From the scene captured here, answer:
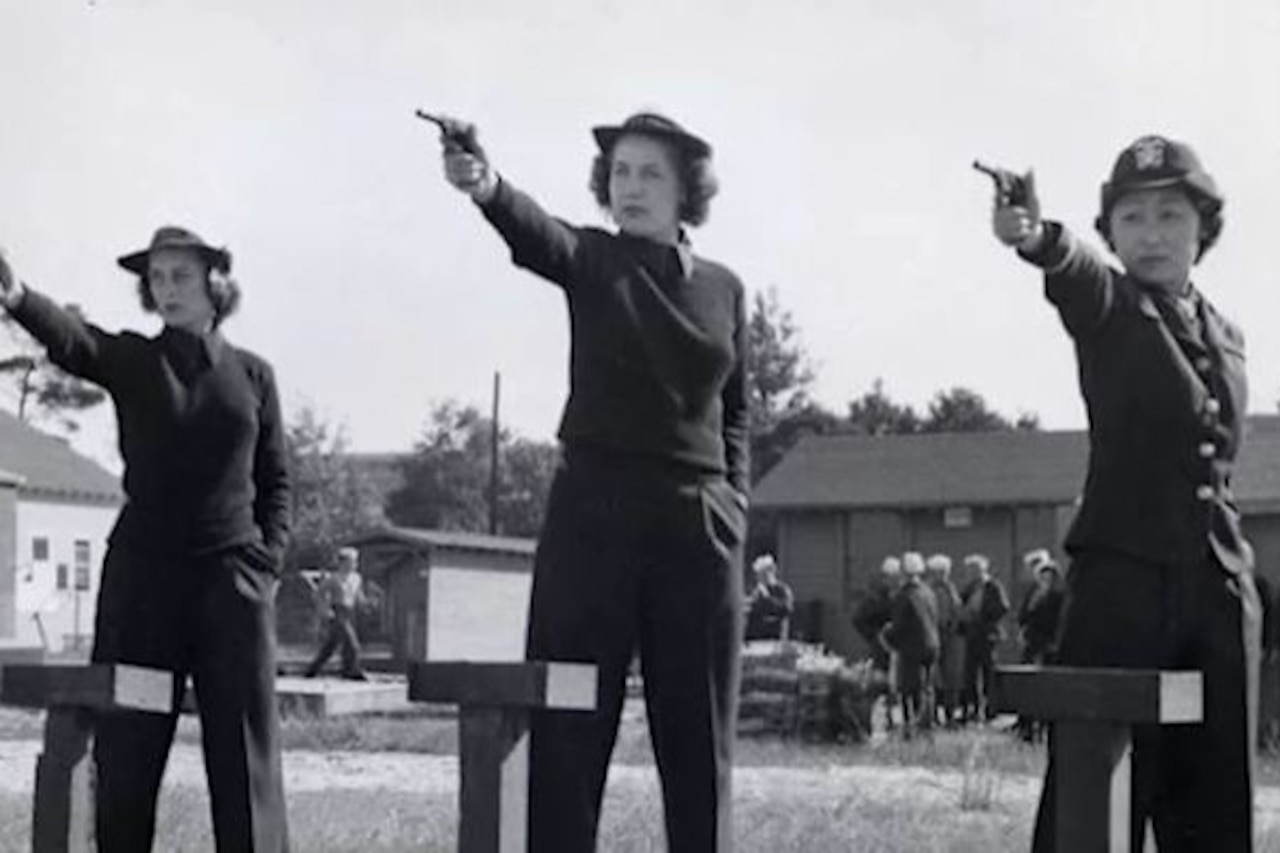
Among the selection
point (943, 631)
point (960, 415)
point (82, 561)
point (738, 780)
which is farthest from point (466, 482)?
point (738, 780)

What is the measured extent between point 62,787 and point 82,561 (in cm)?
5430

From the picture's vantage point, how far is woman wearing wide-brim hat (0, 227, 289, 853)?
6184mm

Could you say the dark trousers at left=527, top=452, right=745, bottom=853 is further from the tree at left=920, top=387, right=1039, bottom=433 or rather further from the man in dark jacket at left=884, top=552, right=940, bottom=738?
the tree at left=920, top=387, right=1039, bottom=433

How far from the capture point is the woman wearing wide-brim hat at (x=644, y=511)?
5.24 m

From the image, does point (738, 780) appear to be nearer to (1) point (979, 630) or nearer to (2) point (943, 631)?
(1) point (979, 630)

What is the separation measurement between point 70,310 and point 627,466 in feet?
6.36

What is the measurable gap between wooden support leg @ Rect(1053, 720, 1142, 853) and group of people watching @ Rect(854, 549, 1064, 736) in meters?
11.3

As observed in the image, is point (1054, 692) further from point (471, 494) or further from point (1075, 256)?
point (471, 494)

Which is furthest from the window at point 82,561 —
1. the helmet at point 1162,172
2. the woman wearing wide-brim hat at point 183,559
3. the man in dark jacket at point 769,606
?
the helmet at point 1162,172

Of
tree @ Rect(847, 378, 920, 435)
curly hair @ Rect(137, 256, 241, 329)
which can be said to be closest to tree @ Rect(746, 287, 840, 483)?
tree @ Rect(847, 378, 920, 435)

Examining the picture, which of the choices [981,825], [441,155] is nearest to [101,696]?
[441,155]

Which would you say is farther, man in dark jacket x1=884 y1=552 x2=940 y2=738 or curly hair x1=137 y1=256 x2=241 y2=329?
man in dark jacket x1=884 y1=552 x2=940 y2=738

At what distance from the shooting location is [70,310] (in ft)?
20.8

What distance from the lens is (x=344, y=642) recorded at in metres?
23.7
